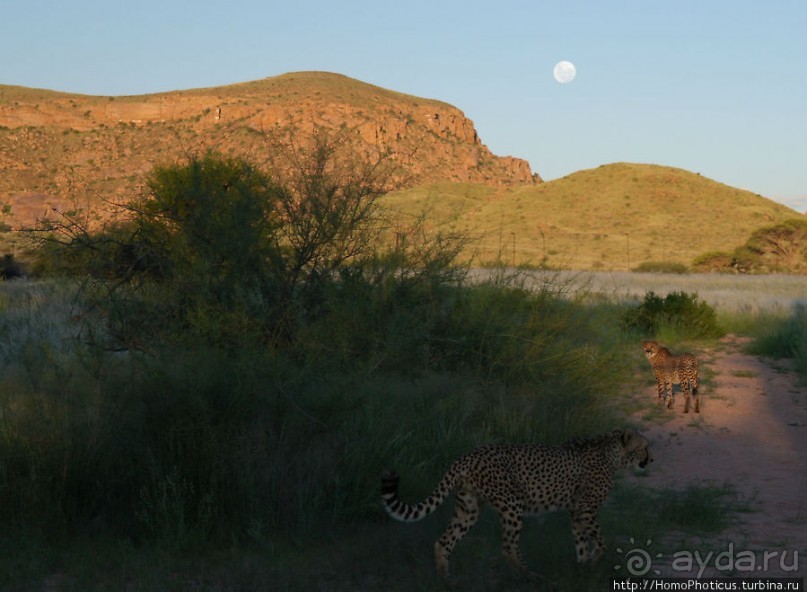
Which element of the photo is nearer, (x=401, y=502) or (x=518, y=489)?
(x=401, y=502)

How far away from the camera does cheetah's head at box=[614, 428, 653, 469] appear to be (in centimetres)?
705

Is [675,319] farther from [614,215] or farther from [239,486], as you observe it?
[614,215]

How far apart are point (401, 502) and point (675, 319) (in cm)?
1616

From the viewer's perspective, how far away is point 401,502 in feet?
19.8

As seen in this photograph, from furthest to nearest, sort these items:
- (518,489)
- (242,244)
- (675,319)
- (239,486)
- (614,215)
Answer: (614,215) < (675,319) < (242,244) < (239,486) < (518,489)

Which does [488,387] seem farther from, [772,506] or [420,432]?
[772,506]

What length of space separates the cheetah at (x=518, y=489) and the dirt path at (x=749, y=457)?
683 millimetres

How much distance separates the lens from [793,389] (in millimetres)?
15172

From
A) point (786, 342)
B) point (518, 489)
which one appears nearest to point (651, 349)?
point (786, 342)

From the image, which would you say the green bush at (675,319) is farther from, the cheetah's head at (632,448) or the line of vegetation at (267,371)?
the cheetah's head at (632,448)

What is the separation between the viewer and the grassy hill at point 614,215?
217ft

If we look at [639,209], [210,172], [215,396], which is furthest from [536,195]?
[215,396]

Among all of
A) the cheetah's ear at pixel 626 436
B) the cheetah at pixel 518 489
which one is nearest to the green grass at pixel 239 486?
the cheetah at pixel 518 489

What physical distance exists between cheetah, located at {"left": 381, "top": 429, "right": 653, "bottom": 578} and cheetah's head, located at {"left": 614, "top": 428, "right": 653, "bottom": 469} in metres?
0.14
